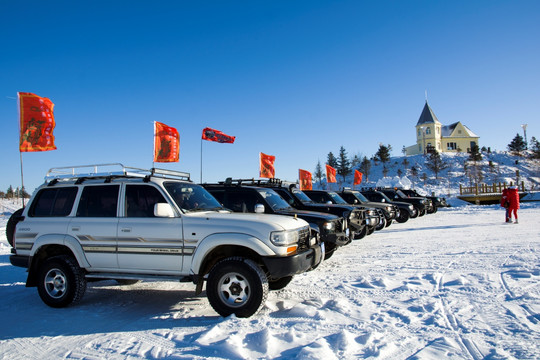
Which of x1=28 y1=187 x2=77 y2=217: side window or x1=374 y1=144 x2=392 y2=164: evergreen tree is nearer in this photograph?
x1=28 y1=187 x2=77 y2=217: side window

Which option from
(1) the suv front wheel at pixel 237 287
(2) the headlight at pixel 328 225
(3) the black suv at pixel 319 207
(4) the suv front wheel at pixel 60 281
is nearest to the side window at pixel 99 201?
(4) the suv front wheel at pixel 60 281

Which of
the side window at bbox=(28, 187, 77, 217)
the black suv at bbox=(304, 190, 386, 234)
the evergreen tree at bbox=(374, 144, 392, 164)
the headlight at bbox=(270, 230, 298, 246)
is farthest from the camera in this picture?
the evergreen tree at bbox=(374, 144, 392, 164)

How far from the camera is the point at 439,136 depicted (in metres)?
98.0

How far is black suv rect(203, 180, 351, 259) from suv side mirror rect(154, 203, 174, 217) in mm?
3272

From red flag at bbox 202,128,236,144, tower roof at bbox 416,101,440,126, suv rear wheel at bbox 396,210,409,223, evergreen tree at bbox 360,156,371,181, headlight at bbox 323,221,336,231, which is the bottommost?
suv rear wheel at bbox 396,210,409,223

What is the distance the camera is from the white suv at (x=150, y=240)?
4840mm

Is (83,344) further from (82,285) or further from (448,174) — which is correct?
(448,174)

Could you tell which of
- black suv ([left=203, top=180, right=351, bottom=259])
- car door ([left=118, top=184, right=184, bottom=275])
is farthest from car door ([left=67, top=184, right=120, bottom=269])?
black suv ([left=203, top=180, right=351, bottom=259])

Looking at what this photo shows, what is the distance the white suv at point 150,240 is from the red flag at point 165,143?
31.1 ft

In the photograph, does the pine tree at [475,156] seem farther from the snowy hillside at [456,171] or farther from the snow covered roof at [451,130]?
the snow covered roof at [451,130]

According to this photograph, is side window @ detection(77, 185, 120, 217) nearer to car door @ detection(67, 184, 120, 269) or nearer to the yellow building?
car door @ detection(67, 184, 120, 269)

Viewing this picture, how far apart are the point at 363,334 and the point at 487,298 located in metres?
2.36

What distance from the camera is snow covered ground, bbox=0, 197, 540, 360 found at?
12.4ft

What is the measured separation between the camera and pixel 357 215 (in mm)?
11094
